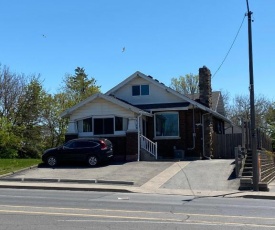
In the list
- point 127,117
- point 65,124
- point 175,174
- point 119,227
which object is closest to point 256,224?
point 119,227

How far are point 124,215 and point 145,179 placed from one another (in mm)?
10814

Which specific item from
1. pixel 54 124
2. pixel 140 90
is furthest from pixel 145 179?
pixel 54 124

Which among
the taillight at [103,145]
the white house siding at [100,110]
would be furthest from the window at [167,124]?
the taillight at [103,145]

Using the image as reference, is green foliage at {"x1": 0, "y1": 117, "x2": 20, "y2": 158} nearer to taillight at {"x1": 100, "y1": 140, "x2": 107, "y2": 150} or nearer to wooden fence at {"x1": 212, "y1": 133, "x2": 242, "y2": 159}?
taillight at {"x1": 100, "y1": 140, "x2": 107, "y2": 150}

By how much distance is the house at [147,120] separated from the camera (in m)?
28.5

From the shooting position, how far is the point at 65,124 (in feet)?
176

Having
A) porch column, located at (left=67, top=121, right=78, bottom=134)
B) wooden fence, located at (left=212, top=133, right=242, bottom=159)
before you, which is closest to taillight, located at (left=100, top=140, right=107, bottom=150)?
porch column, located at (left=67, top=121, right=78, bottom=134)

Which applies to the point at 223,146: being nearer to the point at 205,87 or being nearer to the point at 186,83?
the point at 205,87

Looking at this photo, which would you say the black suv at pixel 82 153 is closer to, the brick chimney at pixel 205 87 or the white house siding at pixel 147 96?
the white house siding at pixel 147 96

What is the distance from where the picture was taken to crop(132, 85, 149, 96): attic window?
105 feet

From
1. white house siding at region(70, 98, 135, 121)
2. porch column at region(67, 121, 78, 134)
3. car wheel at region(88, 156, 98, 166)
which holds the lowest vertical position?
car wheel at region(88, 156, 98, 166)

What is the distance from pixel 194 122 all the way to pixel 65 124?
26395mm

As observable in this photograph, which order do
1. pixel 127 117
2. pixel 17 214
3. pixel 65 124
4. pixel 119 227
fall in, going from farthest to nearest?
pixel 65 124, pixel 127 117, pixel 17 214, pixel 119 227

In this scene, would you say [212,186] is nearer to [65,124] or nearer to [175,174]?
[175,174]
